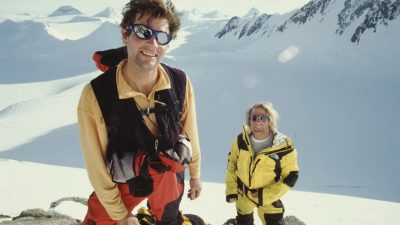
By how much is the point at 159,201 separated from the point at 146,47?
4.99 ft

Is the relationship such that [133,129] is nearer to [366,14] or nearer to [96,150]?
[96,150]

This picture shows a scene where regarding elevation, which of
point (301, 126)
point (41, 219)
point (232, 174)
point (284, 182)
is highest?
point (284, 182)

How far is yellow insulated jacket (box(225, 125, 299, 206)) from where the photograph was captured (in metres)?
4.37

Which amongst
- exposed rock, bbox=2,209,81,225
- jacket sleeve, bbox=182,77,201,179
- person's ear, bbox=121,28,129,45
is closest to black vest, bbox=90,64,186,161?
jacket sleeve, bbox=182,77,201,179

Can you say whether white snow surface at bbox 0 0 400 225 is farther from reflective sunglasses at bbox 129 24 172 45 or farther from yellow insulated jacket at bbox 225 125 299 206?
yellow insulated jacket at bbox 225 125 299 206

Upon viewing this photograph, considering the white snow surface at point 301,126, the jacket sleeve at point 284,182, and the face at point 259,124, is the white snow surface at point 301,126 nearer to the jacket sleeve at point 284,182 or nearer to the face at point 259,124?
the face at point 259,124

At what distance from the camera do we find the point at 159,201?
335 cm

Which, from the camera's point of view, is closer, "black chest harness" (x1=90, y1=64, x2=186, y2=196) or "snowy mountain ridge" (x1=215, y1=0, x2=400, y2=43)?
"black chest harness" (x1=90, y1=64, x2=186, y2=196)

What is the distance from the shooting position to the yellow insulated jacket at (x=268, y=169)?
437 cm

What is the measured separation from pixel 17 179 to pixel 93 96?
8.27 m

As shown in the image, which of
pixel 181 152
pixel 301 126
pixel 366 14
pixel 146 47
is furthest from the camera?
pixel 366 14

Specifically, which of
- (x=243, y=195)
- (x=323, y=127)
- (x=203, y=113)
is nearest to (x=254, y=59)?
(x=203, y=113)

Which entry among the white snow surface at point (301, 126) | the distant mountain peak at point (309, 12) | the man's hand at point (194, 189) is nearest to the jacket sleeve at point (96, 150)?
the man's hand at point (194, 189)

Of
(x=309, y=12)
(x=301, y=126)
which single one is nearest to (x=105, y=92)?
(x=301, y=126)
